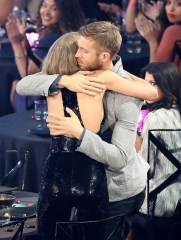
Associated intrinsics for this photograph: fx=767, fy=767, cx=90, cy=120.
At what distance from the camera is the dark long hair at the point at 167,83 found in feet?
14.1

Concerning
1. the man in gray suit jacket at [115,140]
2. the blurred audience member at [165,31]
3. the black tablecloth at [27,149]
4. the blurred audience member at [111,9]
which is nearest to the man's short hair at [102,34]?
the man in gray suit jacket at [115,140]

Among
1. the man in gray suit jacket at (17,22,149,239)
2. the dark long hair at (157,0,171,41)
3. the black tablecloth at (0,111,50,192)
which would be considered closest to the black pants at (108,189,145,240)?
the man in gray suit jacket at (17,22,149,239)

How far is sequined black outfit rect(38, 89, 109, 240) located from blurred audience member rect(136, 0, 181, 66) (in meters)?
3.18

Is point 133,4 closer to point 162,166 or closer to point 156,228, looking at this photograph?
point 162,166

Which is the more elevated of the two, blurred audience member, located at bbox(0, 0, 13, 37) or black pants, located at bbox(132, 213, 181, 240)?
blurred audience member, located at bbox(0, 0, 13, 37)

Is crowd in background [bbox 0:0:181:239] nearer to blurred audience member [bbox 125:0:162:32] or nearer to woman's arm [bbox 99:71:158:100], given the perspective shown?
blurred audience member [bbox 125:0:162:32]

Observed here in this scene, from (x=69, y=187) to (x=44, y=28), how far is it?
13.1 ft

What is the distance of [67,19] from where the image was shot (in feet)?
22.4

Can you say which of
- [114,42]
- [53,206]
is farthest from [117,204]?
[114,42]

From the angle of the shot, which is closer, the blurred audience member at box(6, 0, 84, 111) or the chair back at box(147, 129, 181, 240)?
the chair back at box(147, 129, 181, 240)

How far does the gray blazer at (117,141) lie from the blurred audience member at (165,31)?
2.95m

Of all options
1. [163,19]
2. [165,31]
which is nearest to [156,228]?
[165,31]

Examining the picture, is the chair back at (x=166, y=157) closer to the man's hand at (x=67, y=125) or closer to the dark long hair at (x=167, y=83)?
the dark long hair at (x=167, y=83)

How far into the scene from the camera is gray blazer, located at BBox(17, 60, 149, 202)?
10.0ft
